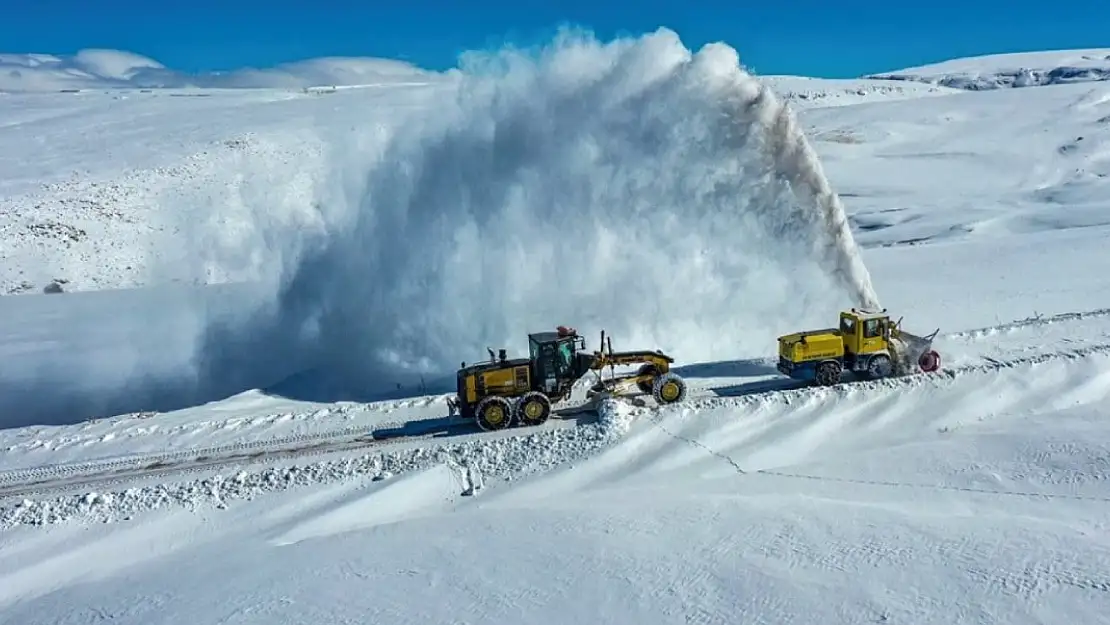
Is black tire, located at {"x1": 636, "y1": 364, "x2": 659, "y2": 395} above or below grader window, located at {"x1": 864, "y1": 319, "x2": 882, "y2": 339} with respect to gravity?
below

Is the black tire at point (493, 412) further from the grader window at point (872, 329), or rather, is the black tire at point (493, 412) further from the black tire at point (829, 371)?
the grader window at point (872, 329)

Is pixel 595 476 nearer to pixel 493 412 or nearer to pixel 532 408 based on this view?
pixel 532 408

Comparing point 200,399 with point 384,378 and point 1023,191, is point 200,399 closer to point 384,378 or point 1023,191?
point 384,378

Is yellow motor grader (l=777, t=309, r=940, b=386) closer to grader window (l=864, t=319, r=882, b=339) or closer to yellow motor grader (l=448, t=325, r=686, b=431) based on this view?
grader window (l=864, t=319, r=882, b=339)

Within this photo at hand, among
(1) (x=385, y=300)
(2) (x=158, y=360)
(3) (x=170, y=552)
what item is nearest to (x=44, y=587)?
(3) (x=170, y=552)

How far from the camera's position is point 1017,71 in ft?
394

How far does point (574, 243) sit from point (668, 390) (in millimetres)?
6384

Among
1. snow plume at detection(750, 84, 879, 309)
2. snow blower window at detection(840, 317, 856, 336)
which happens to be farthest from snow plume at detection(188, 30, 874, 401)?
snow blower window at detection(840, 317, 856, 336)

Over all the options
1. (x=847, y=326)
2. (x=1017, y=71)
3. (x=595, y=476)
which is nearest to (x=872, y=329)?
(x=847, y=326)

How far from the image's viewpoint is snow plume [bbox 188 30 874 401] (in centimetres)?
2078

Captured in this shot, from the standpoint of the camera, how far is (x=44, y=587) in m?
12.0

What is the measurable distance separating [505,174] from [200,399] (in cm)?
982

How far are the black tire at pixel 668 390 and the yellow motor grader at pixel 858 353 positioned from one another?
2.51 m

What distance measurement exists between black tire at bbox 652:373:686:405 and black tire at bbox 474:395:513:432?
311cm
